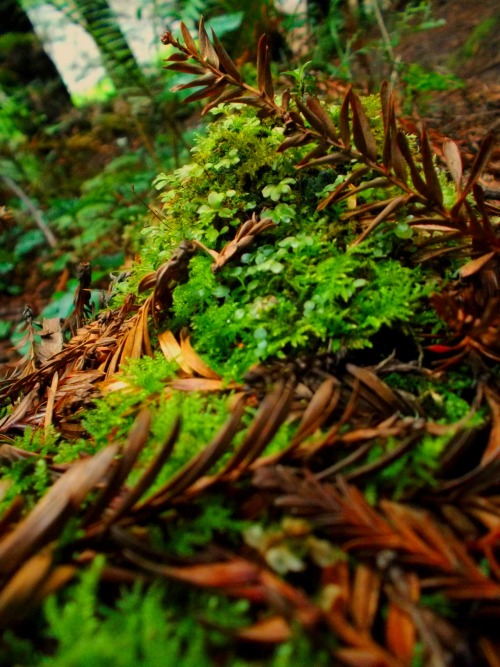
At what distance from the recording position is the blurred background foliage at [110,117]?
14.2 feet

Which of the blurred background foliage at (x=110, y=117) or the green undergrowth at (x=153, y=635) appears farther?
the blurred background foliage at (x=110, y=117)

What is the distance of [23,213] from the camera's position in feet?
19.1

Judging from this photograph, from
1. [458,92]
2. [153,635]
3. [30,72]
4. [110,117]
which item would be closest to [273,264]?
[153,635]

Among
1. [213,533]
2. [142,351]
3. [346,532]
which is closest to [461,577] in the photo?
[346,532]

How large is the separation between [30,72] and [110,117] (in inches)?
94.4

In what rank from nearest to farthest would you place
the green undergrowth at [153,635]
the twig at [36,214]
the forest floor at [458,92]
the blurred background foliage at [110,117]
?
1. the green undergrowth at [153,635]
2. the forest floor at [458,92]
3. the blurred background foliage at [110,117]
4. the twig at [36,214]

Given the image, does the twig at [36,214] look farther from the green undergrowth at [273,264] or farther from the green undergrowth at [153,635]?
the green undergrowth at [153,635]

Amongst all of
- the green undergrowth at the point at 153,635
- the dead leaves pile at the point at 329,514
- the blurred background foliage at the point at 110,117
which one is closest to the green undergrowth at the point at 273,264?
the dead leaves pile at the point at 329,514

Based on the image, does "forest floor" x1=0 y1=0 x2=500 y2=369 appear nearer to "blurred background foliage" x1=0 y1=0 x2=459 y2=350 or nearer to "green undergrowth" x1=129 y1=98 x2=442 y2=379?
"blurred background foliage" x1=0 y1=0 x2=459 y2=350

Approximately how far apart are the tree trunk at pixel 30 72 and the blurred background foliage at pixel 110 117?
0.06ft

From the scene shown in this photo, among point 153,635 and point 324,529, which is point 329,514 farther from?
point 153,635

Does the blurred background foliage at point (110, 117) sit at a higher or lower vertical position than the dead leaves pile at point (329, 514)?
higher

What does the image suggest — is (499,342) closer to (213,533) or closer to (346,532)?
(346,532)

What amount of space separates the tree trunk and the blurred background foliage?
0.02m
